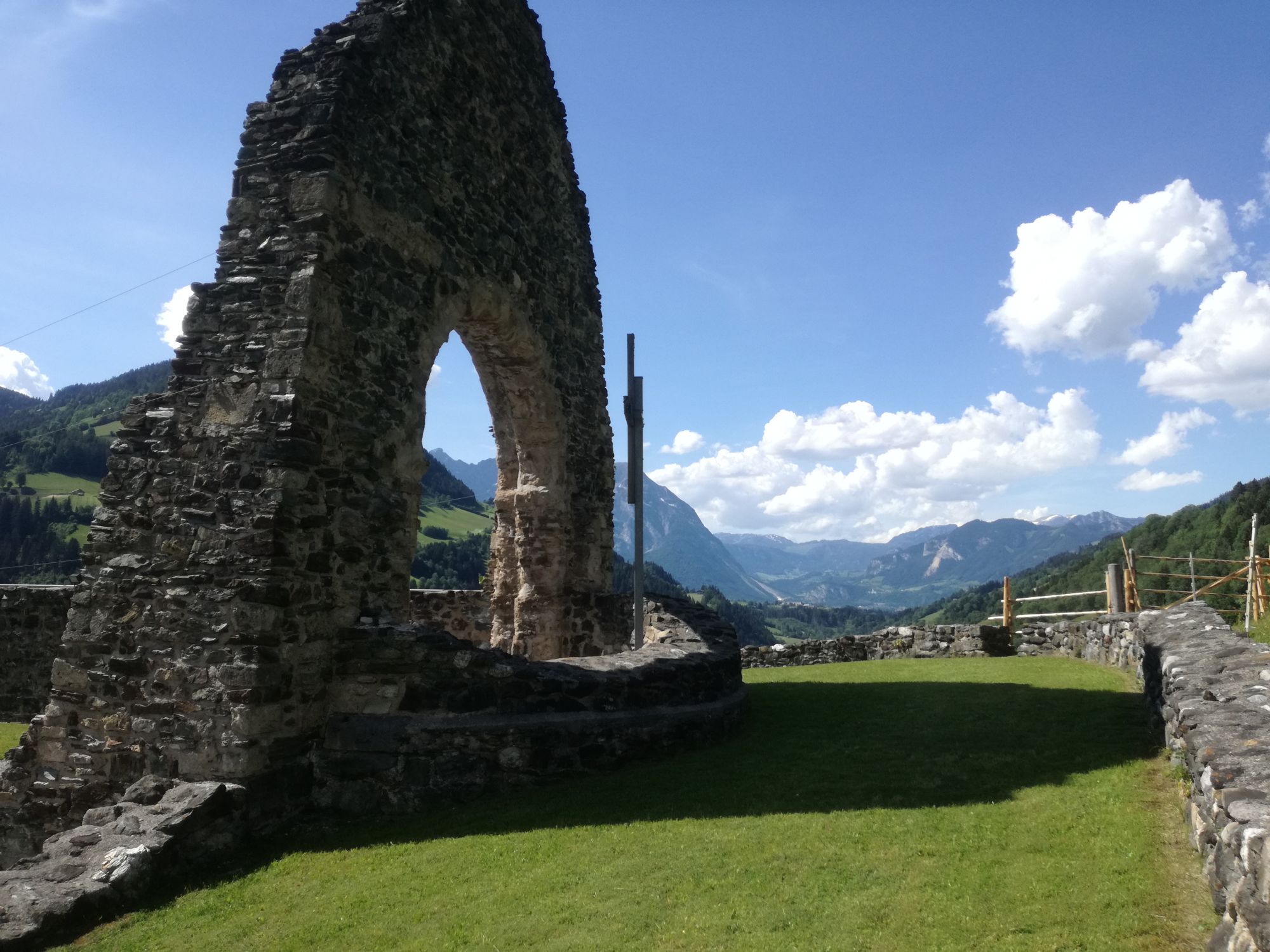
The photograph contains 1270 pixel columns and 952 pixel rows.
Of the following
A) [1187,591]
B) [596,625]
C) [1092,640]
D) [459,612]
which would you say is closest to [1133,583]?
[1187,591]

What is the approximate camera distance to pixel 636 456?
11.0 m

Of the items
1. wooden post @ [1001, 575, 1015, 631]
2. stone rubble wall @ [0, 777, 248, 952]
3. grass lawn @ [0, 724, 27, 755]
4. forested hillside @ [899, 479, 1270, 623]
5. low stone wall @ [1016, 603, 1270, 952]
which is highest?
forested hillside @ [899, 479, 1270, 623]

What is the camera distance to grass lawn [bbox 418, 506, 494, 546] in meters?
101

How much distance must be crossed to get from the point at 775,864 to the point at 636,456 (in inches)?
248

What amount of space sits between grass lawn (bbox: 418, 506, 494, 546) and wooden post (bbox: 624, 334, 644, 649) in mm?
83212

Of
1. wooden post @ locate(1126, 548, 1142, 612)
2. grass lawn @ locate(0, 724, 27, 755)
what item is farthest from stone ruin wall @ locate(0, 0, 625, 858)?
wooden post @ locate(1126, 548, 1142, 612)

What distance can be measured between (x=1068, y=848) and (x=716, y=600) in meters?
123

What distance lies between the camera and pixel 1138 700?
970cm

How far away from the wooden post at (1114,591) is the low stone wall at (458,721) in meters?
13.1

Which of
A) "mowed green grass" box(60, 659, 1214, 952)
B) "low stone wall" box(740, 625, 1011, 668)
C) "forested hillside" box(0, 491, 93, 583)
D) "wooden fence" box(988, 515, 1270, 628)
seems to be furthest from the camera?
"forested hillside" box(0, 491, 93, 583)

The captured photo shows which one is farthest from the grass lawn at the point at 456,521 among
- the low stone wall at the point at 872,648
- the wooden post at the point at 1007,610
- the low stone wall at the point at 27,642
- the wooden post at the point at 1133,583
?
the wooden post at the point at 1133,583

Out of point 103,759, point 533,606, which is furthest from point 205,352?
point 533,606

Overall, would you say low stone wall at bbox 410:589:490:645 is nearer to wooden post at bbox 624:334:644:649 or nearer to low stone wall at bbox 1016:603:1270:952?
wooden post at bbox 624:334:644:649

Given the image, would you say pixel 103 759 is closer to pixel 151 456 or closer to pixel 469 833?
pixel 151 456
